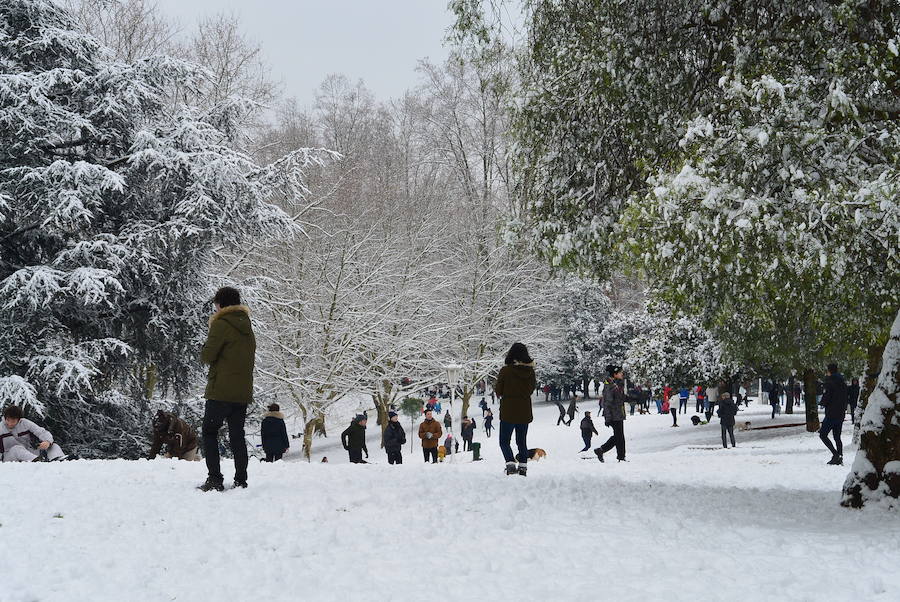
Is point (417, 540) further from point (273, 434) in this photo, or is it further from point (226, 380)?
point (273, 434)

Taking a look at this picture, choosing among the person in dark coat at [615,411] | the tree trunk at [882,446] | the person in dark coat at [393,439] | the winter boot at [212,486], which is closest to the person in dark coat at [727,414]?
the person in dark coat at [615,411]

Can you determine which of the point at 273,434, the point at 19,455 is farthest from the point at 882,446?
the point at 273,434

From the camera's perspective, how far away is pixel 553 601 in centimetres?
453

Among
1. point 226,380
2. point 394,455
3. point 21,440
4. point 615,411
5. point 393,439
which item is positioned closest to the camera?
point 226,380

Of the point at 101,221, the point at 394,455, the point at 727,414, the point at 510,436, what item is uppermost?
the point at 101,221

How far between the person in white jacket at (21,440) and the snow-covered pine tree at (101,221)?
1.92m

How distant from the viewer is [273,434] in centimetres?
1538

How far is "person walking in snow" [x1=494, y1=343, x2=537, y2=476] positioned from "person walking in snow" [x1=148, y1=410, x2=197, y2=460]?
4.99m

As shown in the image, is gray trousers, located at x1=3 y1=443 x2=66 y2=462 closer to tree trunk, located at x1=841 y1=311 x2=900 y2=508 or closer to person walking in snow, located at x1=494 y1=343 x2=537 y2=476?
person walking in snow, located at x1=494 y1=343 x2=537 y2=476

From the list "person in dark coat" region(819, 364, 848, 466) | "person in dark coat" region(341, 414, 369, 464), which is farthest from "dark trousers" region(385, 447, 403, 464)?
"person in dark coat" region(819, 364, 848, 466)

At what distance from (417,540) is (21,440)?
25.3 feet

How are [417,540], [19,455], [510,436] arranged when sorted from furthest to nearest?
1. [19,455]
2. [510,436]
3. [417,540]

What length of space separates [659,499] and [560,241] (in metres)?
2.80

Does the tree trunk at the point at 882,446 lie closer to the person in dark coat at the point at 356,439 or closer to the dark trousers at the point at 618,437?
the dark trousers at the point at 618,437
